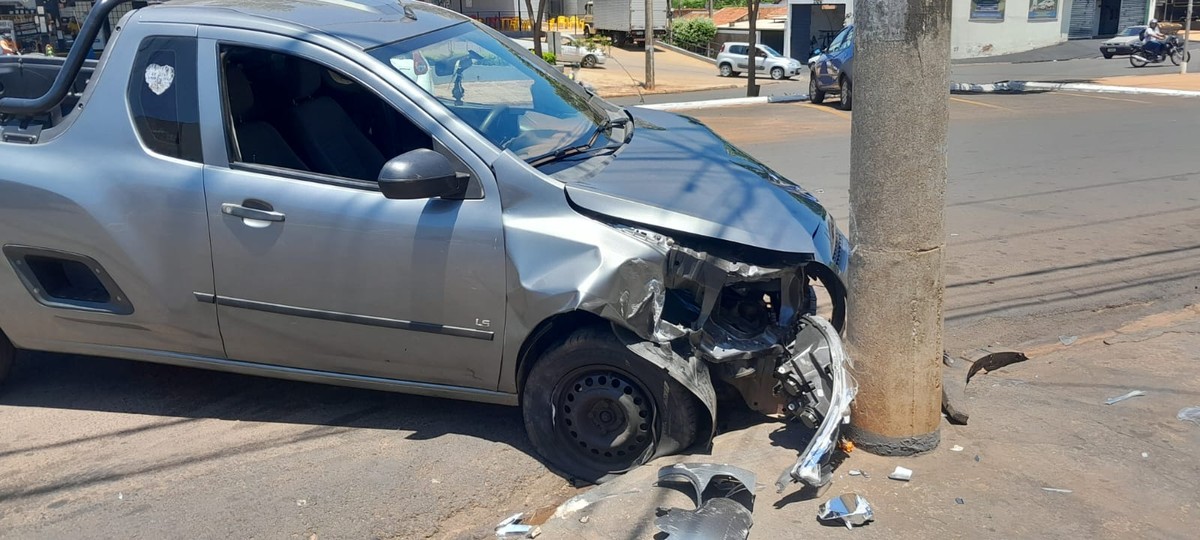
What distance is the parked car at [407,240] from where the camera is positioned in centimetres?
388

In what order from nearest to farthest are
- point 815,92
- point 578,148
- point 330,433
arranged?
1. point 578,148
2. point 330,433
3. point 815,92

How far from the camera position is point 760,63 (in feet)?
131

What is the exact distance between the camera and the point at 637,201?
3.91m

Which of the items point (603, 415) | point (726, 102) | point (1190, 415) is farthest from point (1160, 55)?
point (603, 415)

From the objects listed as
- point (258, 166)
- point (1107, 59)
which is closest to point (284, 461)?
point (258, 166)

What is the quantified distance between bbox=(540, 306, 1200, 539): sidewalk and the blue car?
15039 millimetres

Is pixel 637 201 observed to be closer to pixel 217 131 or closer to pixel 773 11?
pixel 217 131

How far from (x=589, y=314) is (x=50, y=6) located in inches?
1265

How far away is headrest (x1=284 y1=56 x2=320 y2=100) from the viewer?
491 centimetres

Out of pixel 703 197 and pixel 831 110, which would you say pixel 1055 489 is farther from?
pixel 831 110

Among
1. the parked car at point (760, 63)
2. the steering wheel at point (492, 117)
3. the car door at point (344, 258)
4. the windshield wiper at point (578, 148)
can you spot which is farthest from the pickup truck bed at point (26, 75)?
the parked car at point (760, 63)

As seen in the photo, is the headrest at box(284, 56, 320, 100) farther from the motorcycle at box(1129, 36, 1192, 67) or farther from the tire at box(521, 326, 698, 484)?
the motorcycle at box(1129, 36, 1192, 67)

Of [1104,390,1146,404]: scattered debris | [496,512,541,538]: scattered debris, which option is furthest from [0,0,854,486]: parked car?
[1104,390,1146,404]: scattered debris

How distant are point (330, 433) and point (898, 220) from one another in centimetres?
278
